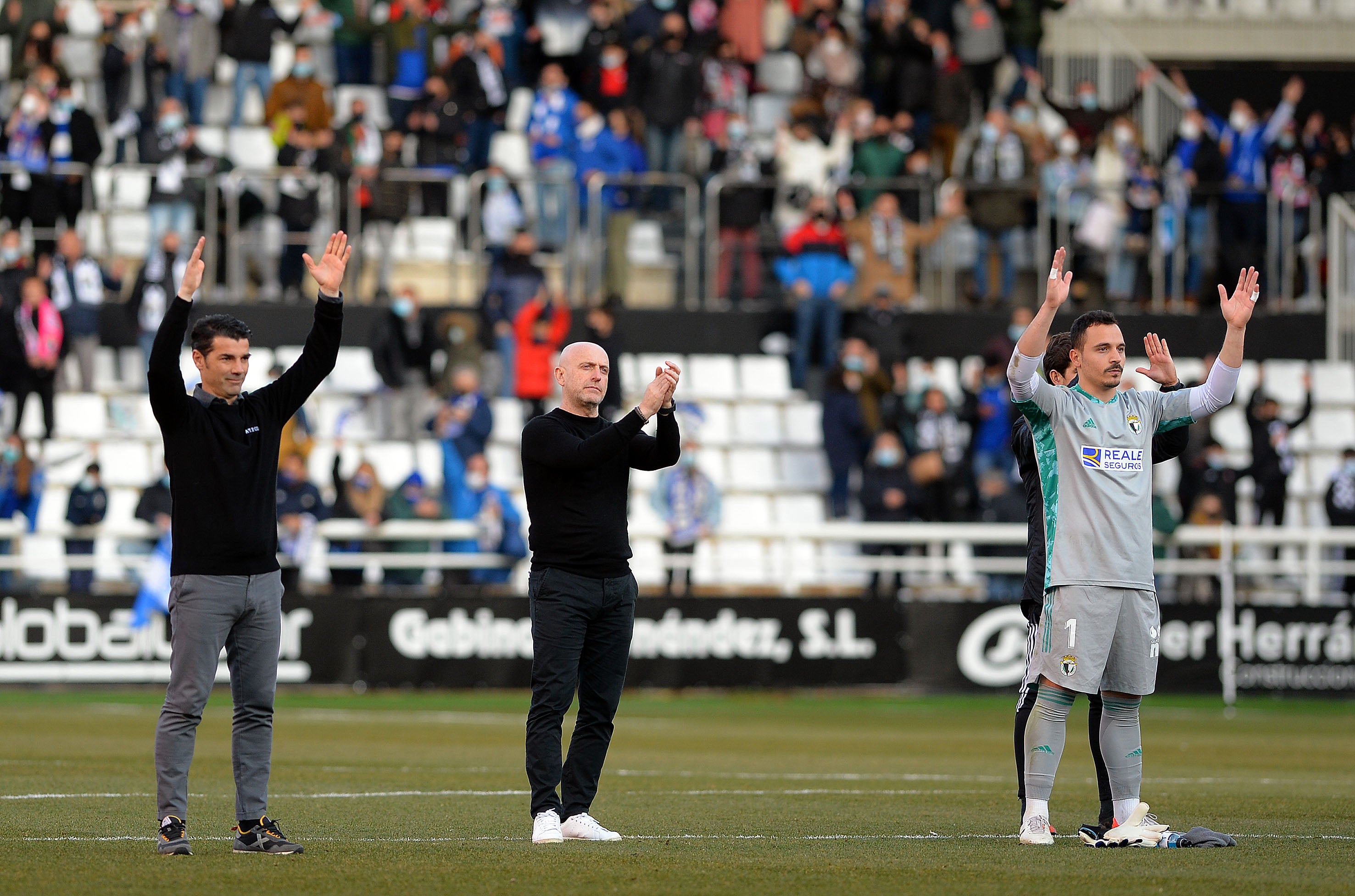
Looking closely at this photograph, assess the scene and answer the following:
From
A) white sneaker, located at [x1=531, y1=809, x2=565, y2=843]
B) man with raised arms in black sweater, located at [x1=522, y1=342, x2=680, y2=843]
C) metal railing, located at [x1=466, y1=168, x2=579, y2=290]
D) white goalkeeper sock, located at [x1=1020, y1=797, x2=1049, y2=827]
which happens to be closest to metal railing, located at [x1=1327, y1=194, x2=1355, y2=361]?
metal railing, located at [x1=466, y1=168, x2=579, y2=290]

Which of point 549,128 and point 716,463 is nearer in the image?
point 716,463

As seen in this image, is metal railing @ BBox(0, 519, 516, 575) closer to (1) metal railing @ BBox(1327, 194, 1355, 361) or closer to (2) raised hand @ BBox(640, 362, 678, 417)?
(1) metal railing @ BBox(1327, 194, 1355, 361)

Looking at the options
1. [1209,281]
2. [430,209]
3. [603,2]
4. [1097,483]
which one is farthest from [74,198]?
[1097,483]

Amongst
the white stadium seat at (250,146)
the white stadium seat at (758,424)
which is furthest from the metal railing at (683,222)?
the white stadium seat at (250,146)

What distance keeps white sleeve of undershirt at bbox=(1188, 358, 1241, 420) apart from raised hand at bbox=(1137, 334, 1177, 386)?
0.17 meters

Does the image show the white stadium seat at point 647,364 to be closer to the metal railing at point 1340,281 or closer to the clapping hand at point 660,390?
the metal railing at point 1340,281

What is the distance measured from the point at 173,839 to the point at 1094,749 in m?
4.15

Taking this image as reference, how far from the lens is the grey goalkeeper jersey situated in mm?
8727

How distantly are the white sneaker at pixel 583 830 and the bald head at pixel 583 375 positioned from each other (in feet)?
6.03

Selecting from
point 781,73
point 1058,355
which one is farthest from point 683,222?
point 1058,355

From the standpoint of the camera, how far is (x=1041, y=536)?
9320mm

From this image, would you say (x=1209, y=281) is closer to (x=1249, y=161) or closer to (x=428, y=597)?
(x=1249, y=161)

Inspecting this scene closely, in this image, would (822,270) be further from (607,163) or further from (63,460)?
(63,460)

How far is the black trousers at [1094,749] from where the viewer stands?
8.98 metres
